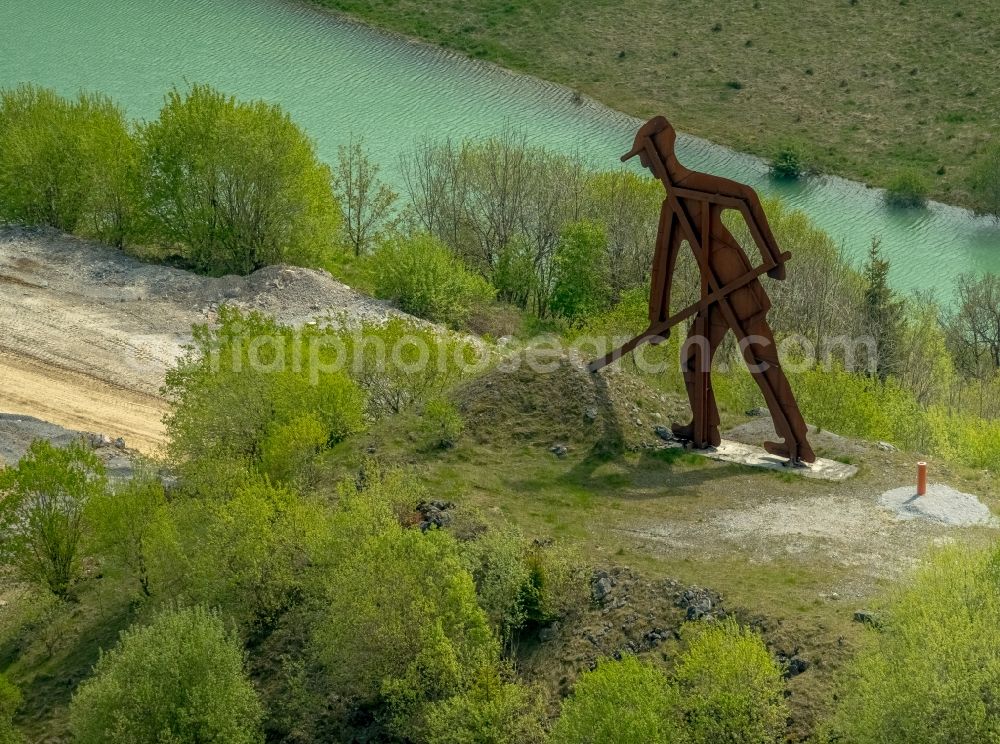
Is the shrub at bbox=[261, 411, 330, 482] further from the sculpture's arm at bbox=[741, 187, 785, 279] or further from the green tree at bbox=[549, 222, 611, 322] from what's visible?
the green tree at bbox=[549, 222, 611, 322]

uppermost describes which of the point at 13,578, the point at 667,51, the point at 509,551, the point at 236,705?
the point at 667,51

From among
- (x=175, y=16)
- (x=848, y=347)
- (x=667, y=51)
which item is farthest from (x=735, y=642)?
(x=175, y=16)

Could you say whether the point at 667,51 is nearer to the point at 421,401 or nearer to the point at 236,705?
the point at 421,401

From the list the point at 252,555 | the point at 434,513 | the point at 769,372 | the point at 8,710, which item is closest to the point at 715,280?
the point at 769,372

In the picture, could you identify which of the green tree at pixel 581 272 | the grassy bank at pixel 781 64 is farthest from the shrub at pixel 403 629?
the grassy bank at pixel 781 64

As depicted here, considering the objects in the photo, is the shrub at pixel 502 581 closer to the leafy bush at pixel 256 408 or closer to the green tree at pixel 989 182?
the leafy bush at pixel 256 408

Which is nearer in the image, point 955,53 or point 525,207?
point 525,207

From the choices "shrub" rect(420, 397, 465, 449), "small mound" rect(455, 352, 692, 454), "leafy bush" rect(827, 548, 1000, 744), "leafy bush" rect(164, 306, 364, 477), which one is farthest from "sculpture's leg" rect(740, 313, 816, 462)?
"leafy bush" rect(164, 306, 364, 477)

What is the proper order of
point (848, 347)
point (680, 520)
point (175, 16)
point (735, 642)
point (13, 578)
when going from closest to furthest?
point (735, 642)
point (680, 520)
point (13, 578)
point (848, 347)
point (175, 16)

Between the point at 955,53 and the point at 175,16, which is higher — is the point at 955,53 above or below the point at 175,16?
above
